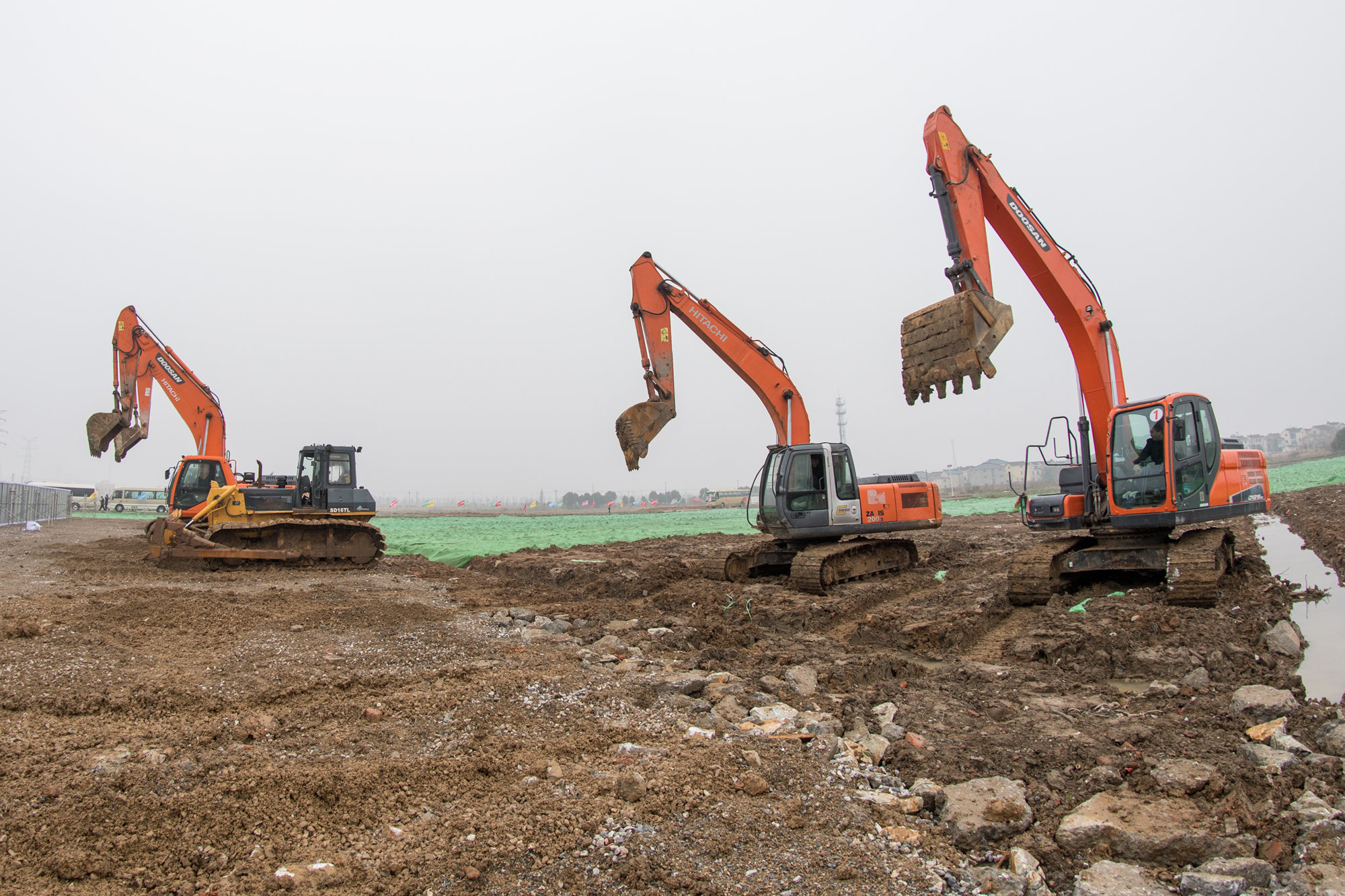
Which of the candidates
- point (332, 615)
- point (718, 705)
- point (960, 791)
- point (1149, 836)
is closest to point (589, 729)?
point (718, 705)

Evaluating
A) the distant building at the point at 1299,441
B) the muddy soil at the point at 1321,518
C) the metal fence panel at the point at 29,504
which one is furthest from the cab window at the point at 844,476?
the distant building at the point at 1299,441

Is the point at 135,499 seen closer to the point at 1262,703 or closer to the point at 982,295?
the point at 982,295

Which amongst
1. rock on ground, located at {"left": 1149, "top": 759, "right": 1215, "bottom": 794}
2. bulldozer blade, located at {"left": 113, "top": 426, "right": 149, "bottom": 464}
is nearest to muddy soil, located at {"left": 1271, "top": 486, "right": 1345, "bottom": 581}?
rock on ground, located at {"left": 1149, "top": 759, "right": 1215, "bottom": 794}

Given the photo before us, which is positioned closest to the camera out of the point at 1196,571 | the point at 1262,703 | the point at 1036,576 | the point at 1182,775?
the point at 1182,775

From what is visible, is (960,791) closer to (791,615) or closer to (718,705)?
(718,705)

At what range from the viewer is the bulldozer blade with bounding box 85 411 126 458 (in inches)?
712

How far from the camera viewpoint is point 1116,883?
10.4 ft

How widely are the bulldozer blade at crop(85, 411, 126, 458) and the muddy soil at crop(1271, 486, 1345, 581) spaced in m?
24.5

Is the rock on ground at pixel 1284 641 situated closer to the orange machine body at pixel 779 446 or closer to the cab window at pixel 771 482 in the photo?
the orange machine body at pixel 779 446

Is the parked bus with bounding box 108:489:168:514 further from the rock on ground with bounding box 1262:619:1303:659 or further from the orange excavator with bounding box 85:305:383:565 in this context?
the rock on ground with bounding box 1262:619:1303:659

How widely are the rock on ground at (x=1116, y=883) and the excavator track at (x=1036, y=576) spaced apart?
635 cm

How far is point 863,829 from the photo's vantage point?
364 cm

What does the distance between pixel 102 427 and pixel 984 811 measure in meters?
21.4

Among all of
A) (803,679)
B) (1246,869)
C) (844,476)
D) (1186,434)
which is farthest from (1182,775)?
(844,476)
